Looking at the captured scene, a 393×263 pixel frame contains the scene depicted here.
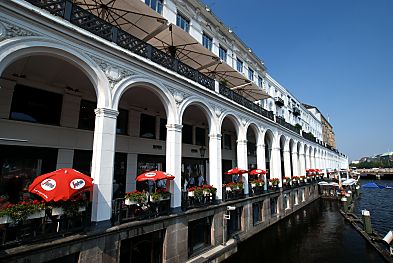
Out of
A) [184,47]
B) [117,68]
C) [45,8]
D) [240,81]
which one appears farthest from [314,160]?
[45,8]

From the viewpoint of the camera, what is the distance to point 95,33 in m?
8.03

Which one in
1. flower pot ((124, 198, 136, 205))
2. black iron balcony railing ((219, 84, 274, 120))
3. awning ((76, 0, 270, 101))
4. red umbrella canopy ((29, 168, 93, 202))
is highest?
awning ((76, 0, 270, 101))

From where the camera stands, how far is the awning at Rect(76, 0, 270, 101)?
997 cm

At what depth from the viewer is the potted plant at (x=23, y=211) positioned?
18.1 feet

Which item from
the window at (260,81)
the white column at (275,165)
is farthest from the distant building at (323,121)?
the white column at (275,165)

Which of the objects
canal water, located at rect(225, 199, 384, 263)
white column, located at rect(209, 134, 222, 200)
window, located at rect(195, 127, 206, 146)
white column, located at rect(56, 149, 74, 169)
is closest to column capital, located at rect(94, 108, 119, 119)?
white column, located at rect(56, 149, 74, 169)

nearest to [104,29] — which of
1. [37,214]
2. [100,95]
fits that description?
[100,95]

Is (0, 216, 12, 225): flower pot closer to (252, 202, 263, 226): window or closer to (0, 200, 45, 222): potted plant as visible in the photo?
(0, 200, 45, 222): potted plant

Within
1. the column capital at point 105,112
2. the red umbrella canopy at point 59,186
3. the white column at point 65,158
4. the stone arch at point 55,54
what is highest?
the stone arch at point 55,54

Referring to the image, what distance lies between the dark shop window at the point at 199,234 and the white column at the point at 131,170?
455cm

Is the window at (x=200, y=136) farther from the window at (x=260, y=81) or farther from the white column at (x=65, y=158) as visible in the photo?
the window at (x=260, y=81)

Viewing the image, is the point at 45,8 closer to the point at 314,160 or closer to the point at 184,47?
the point at 184,47

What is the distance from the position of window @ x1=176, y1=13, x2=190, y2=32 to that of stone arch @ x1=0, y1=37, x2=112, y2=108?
32.1 ft

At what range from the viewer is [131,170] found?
524 inches
